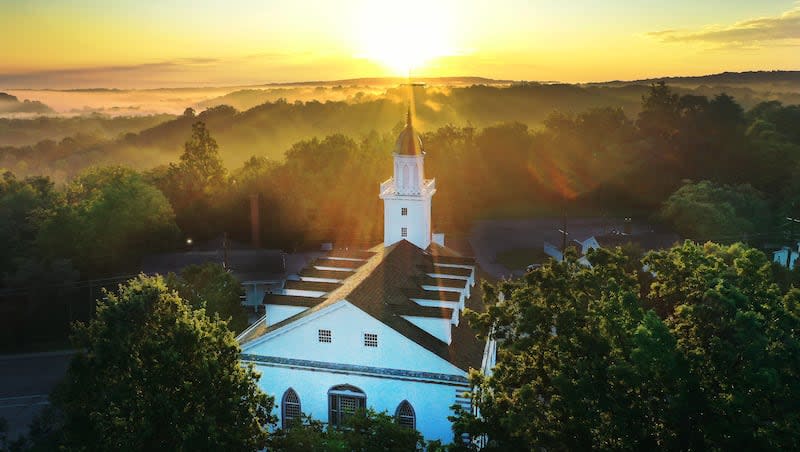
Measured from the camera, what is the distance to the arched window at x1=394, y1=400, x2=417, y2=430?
98.5 feet

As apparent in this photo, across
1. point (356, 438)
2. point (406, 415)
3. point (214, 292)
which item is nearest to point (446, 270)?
point (406, 415)

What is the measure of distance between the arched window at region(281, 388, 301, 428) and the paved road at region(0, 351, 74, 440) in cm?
1407

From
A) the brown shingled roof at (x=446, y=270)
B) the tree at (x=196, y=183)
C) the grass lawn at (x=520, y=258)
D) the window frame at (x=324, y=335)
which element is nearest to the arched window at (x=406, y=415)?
the window frame at (x=324, y=335)

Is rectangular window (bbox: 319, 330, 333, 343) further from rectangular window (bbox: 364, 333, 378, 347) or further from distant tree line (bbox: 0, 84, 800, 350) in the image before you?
distant tree line (bbox: 0, 84, 800, 350)

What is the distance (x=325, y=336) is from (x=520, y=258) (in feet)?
144

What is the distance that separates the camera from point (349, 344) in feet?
99.7

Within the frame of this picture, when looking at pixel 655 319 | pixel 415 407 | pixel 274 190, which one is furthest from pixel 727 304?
pixel 274 190

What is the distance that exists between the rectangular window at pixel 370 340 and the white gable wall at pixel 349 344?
14 cm

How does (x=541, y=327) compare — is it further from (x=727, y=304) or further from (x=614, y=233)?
(x=614, y=233)

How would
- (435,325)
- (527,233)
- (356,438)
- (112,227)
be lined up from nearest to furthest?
1. (356,438)
2. (435,325)
3. (112,227)
4. (527,233)

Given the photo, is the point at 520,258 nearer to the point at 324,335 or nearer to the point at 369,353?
the point at 369,353

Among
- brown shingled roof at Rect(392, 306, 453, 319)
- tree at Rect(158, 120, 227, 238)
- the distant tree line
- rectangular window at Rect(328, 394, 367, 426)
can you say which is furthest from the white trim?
tree at Rect(158, 120, 227, 238)

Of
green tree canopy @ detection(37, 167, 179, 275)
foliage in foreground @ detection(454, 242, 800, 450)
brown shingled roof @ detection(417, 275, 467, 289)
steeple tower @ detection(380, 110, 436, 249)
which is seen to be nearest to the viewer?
foliage in foreground @ detection(454, 242, 800, 450)

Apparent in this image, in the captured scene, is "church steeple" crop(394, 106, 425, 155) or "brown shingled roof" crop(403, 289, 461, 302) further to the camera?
"church steeple" crop(394, 106, 425, 155)
